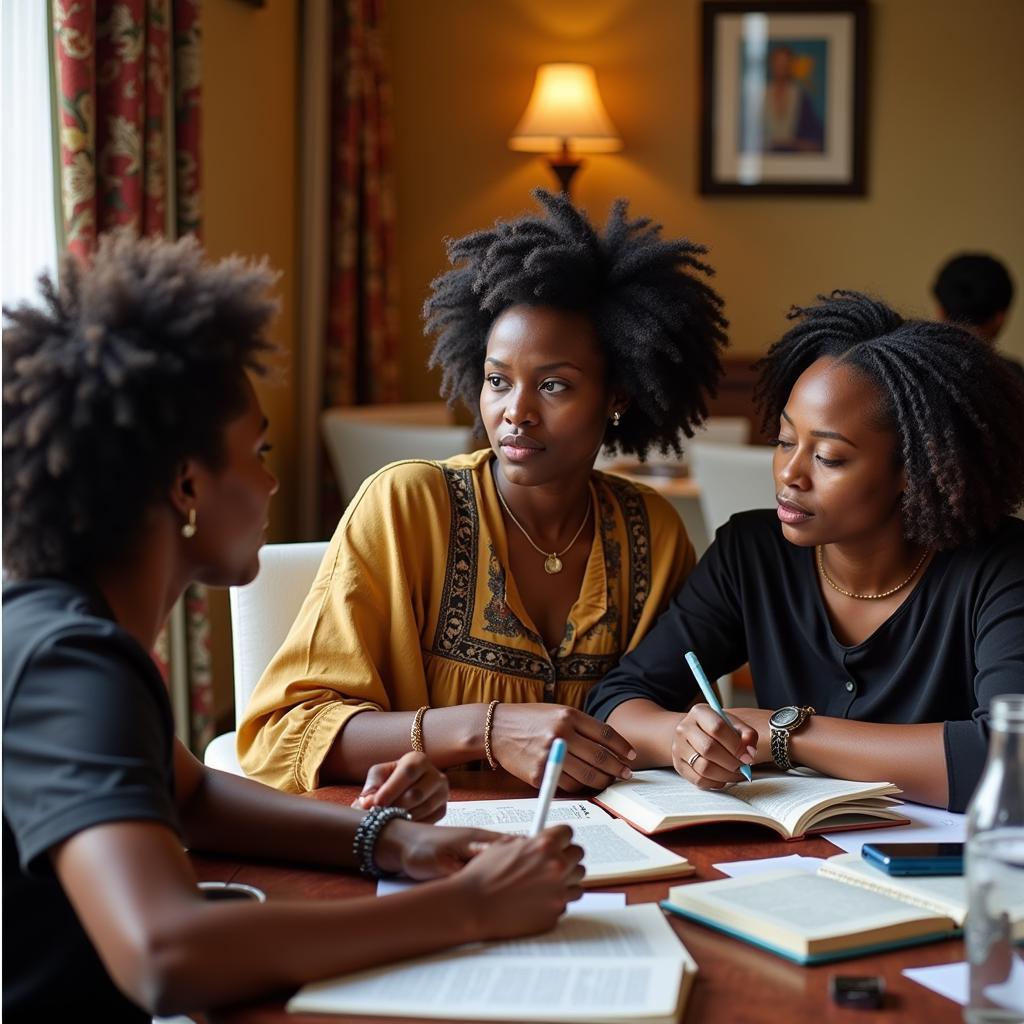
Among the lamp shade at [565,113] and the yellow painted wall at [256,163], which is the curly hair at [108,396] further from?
the lamp shade at [565,113]

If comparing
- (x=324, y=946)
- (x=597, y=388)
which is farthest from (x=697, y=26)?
(x=324, y=946)

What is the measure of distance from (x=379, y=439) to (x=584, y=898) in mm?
3175

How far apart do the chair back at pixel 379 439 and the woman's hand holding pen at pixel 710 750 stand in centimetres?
246

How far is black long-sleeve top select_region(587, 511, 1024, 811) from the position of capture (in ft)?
5.90

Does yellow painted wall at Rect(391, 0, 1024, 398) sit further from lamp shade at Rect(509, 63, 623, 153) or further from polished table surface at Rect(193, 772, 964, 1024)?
polished table surface at Rect(193, 772, 964, 1024)

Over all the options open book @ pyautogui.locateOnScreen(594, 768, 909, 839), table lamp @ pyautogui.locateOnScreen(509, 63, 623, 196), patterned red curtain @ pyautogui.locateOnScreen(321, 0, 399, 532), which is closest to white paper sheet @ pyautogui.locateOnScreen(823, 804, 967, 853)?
open book @ pyautogui.locateOnScreen(594, 768, 909, 839)

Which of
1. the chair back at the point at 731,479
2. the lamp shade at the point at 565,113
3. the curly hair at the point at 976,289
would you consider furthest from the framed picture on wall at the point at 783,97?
the chair back at the point at 731,479

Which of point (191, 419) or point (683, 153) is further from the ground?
point (683, 153)

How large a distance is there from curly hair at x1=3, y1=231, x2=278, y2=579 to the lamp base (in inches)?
168

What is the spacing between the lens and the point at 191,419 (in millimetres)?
1214

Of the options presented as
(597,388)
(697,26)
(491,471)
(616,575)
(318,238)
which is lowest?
(616,575)

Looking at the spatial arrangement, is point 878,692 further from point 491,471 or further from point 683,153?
point 683,153

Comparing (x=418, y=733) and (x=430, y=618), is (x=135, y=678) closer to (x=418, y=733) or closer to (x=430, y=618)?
(x=418, y=733)

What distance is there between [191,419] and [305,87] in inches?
150
